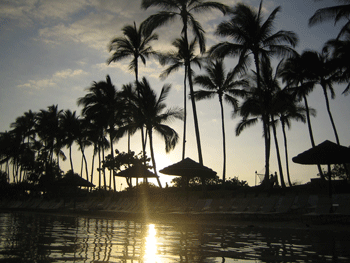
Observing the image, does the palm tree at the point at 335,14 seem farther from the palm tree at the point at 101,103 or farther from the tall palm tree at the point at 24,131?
the tall palm tree at the point at 24,131

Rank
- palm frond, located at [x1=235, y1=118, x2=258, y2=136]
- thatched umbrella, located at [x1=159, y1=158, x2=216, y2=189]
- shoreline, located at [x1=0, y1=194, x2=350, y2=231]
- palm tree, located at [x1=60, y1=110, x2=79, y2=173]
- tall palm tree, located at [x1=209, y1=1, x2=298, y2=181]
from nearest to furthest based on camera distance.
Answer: shoreline, located at [x1=0, y1=194, x2=350, y2=231] → thatched umbrella, located at [x1=159, y1=158, x2=216, y2=189] → tall palm tree, located at [x1=209, y1=1, x2=298, y2=181] → palm frond, located at [x1=235, y1=118, x2=258, y2=136] → palm tree, located at [x1=60, y1=110, x2=79, y2=173]

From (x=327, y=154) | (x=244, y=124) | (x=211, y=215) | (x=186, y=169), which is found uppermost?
(x=244, y=124)

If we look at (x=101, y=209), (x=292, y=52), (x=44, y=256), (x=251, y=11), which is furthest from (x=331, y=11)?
(x=44, y=256)

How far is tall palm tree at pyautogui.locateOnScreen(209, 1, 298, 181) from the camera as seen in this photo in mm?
20016

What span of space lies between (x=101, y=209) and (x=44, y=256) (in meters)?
14.0

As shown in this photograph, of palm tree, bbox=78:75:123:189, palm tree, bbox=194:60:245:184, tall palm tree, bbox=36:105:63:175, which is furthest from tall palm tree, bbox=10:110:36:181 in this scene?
palm tree, bbox=194:60:245:184

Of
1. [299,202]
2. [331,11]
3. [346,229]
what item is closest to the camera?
[346,229]

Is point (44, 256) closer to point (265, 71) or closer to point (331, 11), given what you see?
point (331, 11)

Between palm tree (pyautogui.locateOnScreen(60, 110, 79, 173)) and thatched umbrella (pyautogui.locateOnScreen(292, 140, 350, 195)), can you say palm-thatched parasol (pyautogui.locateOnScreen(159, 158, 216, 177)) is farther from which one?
palm tree (pyautogui.locateOnScreen(60, 110, 79, 173))

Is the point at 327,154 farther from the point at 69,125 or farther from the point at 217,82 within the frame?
the point at 69,125

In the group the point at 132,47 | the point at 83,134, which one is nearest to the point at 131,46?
the point at 132,47

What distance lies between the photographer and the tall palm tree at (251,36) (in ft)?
65.7

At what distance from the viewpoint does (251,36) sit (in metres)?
20.2

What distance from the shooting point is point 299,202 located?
10.4 metres
